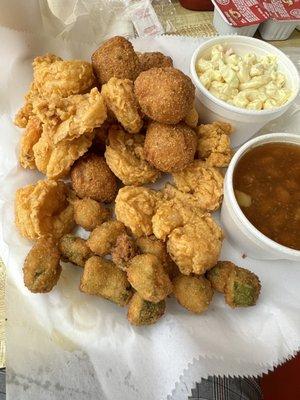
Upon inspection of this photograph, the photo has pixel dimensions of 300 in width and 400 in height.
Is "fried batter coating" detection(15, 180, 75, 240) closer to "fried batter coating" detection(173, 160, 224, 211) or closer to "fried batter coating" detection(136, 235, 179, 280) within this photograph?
"fried batter coating" detection(136, 235, 179, 280)

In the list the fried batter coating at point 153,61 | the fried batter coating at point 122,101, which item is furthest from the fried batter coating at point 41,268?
the fried batter coating at point 153,61

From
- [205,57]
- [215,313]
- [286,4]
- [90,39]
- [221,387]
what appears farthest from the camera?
[286,4]

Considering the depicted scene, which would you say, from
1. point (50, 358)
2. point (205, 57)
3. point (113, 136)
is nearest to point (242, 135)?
point (205, 57)

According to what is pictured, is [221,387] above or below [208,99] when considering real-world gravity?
below

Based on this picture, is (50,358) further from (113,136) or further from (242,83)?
(242,83)

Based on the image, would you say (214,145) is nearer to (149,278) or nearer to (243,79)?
(243,79)

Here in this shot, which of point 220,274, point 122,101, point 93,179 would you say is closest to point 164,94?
point 122,101

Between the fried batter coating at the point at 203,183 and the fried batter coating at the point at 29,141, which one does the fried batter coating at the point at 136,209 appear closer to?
the fried batter coating at the point at 203,183

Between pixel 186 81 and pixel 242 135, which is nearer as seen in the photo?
pixel 186 81
